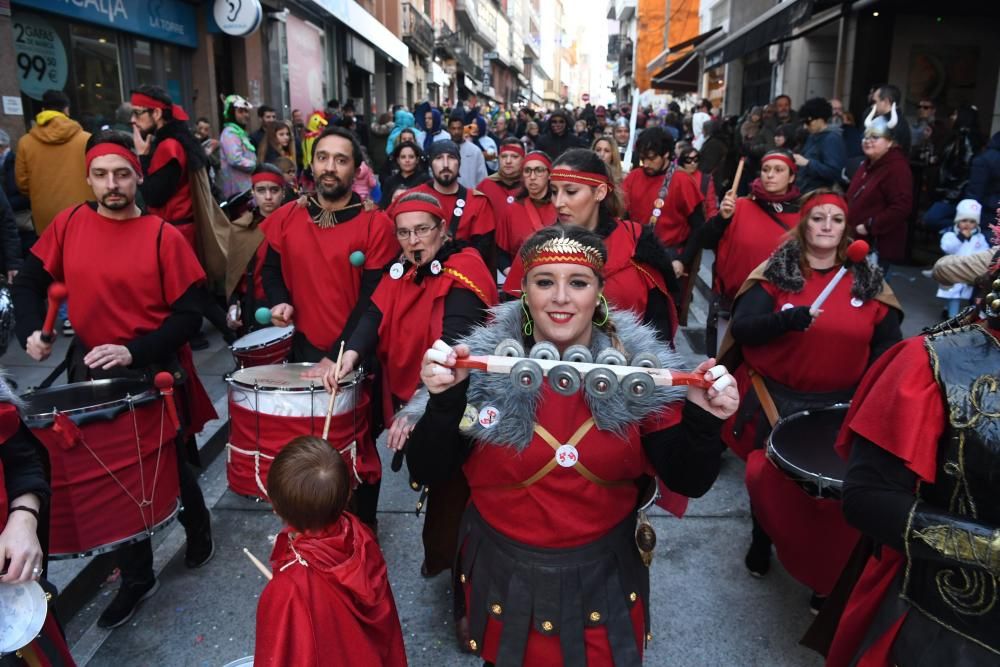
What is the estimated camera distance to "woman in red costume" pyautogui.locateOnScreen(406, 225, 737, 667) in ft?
6.97

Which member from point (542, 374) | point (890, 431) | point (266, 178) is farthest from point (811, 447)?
point (266, 178)

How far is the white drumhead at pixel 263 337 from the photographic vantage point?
4.17 meters

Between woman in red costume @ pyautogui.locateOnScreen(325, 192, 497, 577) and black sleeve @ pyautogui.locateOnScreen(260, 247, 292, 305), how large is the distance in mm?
626

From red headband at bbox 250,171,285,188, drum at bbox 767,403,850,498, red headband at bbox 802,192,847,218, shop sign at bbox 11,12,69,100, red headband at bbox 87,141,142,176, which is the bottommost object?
drum at bbox 767,403,850,498

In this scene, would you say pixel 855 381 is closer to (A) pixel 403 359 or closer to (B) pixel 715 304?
(A) pixel 403 359

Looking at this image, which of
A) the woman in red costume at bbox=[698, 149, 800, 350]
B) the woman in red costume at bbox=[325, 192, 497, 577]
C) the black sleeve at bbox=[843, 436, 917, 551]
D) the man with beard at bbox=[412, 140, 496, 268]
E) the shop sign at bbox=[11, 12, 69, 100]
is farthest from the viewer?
the shop sign at bbox=[11, 12, 69, 100]

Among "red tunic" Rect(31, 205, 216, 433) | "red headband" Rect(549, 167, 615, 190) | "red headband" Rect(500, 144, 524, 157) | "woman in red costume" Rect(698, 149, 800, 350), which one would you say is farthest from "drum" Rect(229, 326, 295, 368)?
"red headband" Rect(500, 144, 524, 157)

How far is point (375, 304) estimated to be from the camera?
3.80m

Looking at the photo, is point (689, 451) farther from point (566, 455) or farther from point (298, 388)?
point (298, 388)

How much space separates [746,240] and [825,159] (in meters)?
3.81

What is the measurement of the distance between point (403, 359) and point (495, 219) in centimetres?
296

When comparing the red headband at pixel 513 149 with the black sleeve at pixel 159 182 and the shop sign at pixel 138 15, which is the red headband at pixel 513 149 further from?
the shop sign at pixel 138 15

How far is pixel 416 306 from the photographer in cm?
374

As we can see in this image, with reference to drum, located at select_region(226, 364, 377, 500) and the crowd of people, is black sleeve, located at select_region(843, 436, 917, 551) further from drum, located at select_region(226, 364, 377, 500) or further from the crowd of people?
drum, located at select_region(226, 364, 377, 500)
